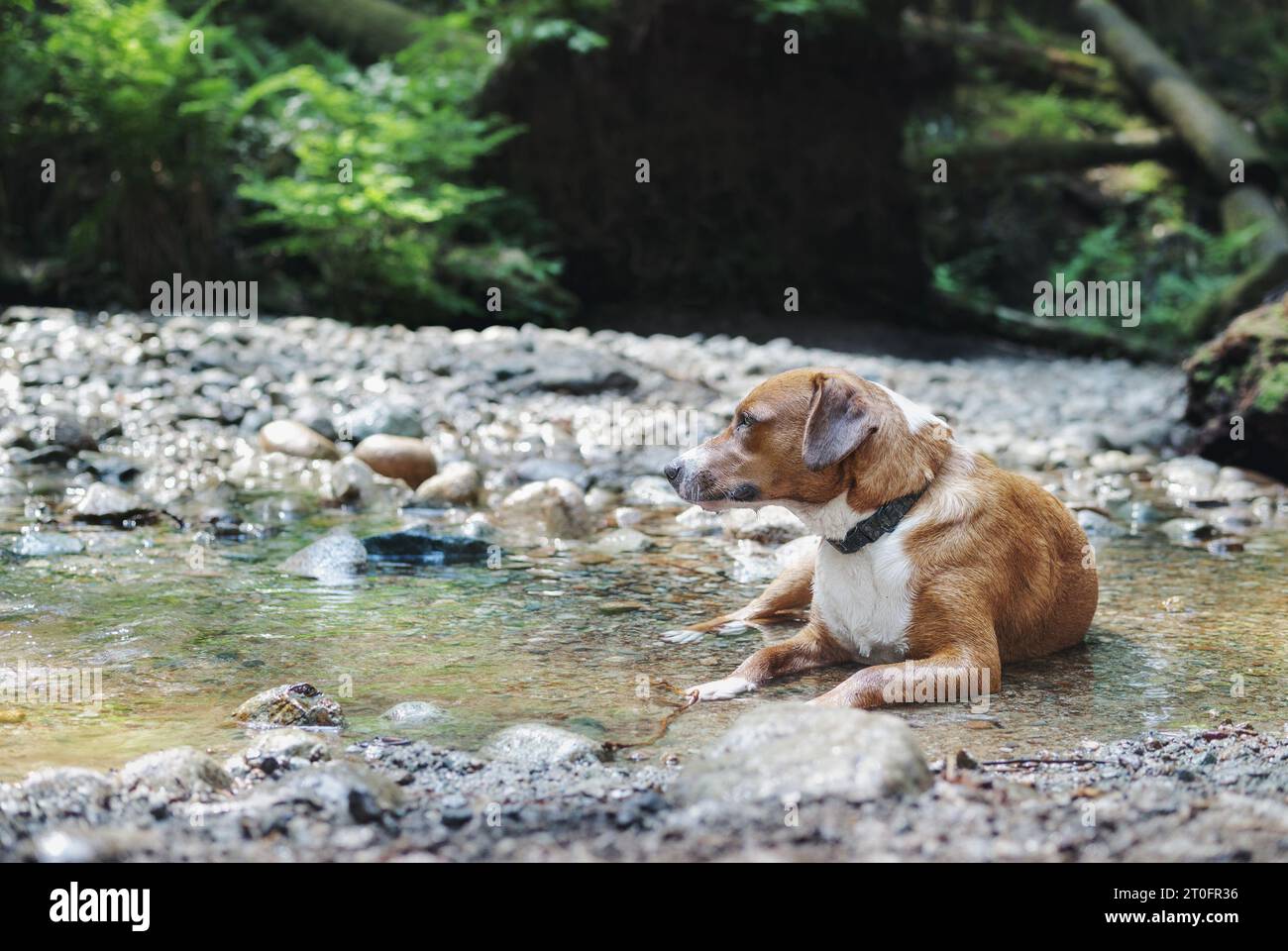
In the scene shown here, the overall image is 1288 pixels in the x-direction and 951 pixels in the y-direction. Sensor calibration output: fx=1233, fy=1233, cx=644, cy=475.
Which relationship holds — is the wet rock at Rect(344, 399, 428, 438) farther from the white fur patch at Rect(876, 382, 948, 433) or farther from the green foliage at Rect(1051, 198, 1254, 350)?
the green foliage at Rect(1051, 198, 1254, 350)

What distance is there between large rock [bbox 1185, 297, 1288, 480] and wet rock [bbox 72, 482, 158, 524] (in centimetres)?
784

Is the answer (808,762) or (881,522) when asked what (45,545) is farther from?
(808,762)

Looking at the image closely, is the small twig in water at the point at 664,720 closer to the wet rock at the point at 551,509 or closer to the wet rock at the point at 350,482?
the wet rock at the point at 551,509

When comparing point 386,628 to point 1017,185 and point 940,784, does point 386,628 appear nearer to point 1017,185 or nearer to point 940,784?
point 940,784

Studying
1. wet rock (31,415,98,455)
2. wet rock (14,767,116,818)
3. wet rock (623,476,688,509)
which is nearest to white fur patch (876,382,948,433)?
wet rock (14,767,116,818)

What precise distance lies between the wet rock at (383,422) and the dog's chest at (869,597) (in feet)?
17.8

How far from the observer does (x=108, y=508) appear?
726cm

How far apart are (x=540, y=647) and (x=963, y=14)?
2246 centimetres

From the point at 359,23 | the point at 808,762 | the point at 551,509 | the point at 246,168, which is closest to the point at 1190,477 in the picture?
the point at 551,509

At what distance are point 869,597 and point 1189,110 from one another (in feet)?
58.0

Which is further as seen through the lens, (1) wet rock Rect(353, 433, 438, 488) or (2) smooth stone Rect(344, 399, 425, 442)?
(2) smooth stone Rect(344, 399, 425, 442)

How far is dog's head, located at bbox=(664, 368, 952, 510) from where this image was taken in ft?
14.9

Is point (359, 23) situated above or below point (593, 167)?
above
